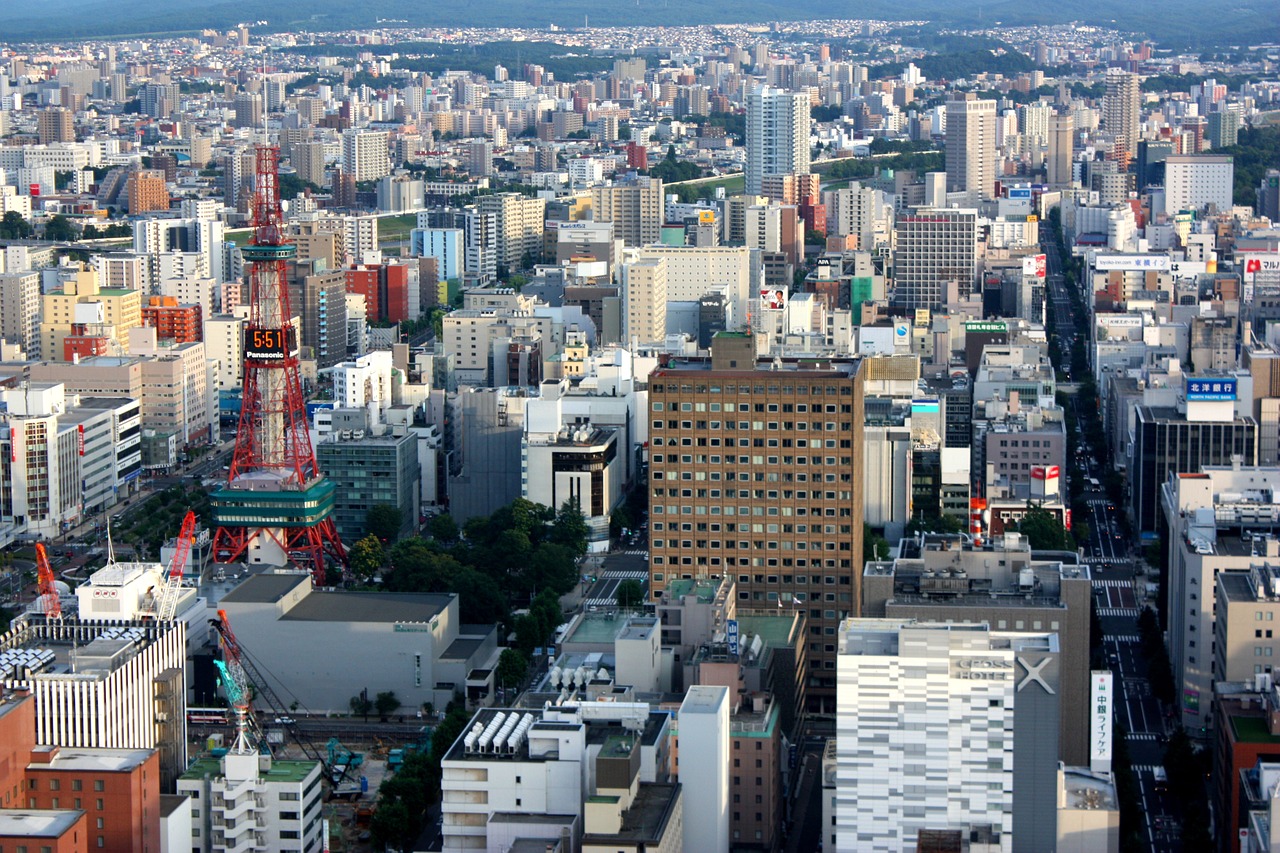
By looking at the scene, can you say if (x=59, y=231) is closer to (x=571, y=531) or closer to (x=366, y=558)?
(x=571, y=531)

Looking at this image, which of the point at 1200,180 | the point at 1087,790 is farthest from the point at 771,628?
the point at 1200,180

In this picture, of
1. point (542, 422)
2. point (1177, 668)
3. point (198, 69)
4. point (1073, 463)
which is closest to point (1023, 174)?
point (1073, 463)

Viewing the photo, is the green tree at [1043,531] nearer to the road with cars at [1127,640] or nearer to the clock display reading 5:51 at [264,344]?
the road with cars at [1127,640]

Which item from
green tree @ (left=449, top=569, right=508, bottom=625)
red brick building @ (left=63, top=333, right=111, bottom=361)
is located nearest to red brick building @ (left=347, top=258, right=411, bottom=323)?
red brick building @ (left=63, top=333, right=111, bottom=361)

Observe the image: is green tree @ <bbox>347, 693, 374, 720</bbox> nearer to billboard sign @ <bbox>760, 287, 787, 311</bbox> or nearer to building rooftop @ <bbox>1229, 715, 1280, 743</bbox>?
building rooftop @ <bbox>1229, 715, 1280, 743</bbox>

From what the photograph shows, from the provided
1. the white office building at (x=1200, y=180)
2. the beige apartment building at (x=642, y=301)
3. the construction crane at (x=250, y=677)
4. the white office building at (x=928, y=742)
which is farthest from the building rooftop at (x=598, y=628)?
the white office building at (x=1200, y=180)

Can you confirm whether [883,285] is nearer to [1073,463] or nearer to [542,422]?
[1073,463]
